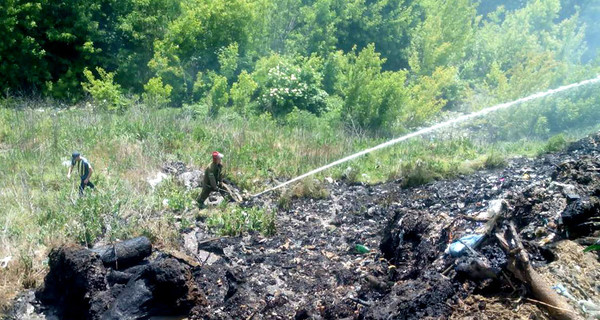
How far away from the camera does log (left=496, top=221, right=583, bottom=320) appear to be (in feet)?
13.5

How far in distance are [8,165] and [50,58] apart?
29.5 ft

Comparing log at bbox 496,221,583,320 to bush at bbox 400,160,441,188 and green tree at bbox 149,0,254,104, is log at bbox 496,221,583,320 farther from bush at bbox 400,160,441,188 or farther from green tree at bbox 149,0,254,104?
green tree at bbox 149,0,254,104

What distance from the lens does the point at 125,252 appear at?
6660 millimetres

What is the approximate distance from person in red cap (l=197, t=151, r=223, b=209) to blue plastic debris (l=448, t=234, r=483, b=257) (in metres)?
4.26

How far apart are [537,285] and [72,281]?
5.04 m

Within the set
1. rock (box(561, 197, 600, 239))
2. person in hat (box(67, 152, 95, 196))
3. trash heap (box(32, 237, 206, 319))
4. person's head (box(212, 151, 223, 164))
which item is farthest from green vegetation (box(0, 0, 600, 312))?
rock (box(561, 197, 600, 239))

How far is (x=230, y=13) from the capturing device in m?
18.1

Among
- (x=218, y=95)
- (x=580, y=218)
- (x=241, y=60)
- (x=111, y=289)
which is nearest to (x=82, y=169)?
(x=111, y=289)

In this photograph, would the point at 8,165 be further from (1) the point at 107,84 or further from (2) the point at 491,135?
(2) the point at 491,135

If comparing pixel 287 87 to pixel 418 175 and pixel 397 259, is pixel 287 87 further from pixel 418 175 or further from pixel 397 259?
pixel 397 259

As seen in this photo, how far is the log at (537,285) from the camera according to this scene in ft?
13.5

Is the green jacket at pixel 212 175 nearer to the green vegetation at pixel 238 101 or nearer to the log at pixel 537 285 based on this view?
the green vegetation at pixel 238 101

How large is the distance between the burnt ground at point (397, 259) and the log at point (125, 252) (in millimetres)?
512

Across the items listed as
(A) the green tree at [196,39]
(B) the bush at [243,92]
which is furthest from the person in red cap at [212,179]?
(A) the green tree at [196,39]
